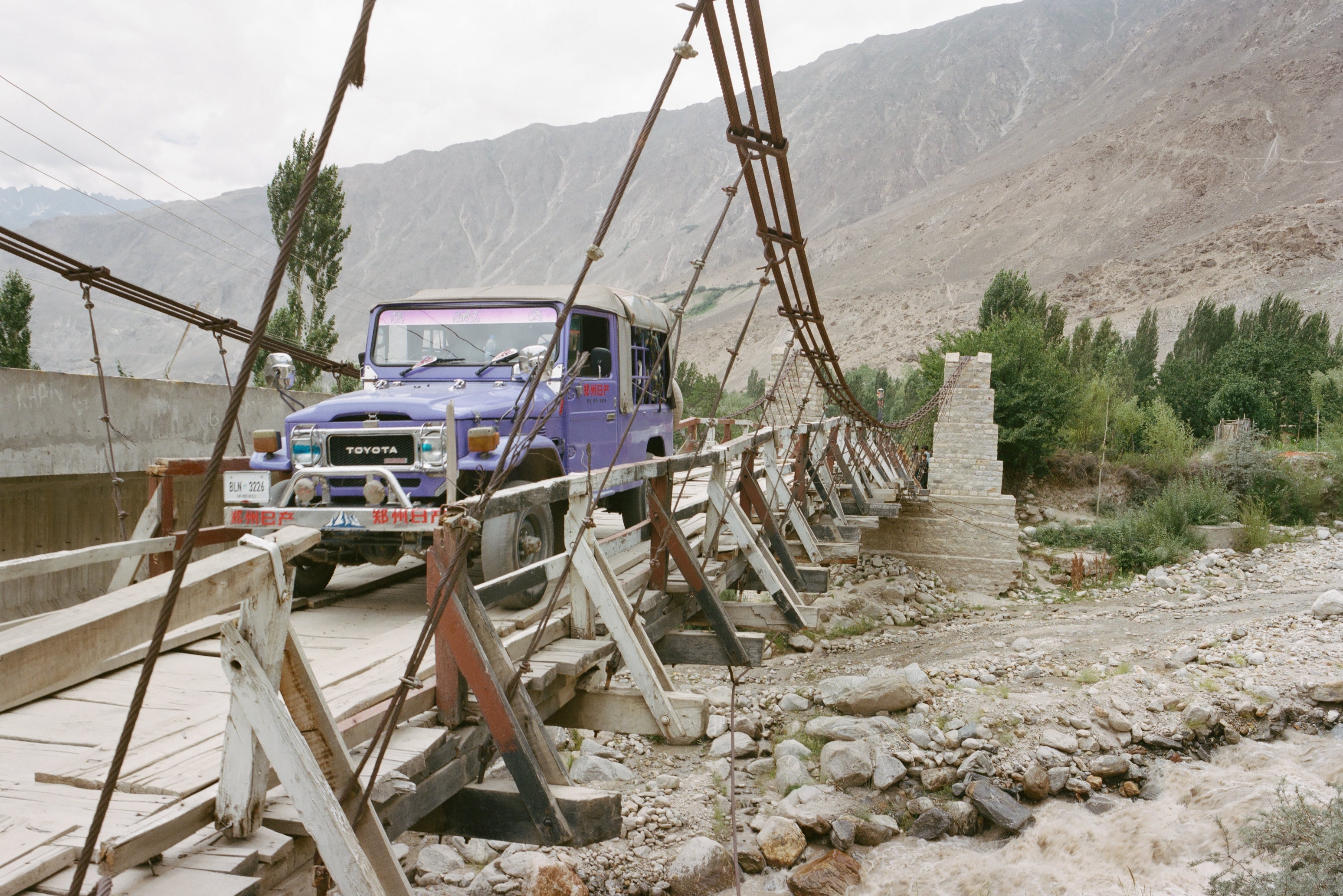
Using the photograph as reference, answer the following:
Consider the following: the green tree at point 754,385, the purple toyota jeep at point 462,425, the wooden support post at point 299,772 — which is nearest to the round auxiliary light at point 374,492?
the purple toyota jeep at point 462,425

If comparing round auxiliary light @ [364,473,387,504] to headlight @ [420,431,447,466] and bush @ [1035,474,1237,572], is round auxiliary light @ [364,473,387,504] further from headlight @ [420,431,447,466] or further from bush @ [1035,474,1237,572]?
bush @ [1035,474,1237,572]

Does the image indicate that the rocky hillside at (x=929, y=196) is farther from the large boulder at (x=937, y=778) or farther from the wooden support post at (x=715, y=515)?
the wooden support post at (x=715, y=515)

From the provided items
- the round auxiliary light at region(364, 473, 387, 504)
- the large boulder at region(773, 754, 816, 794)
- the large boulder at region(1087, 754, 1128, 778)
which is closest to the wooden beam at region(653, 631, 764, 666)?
the round auxiliary light at region(364, 473, 387, 504)

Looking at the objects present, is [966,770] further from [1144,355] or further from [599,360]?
[1144,355]

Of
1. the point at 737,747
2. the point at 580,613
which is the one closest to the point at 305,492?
the point at 580,613

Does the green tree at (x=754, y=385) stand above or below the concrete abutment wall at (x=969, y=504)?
above

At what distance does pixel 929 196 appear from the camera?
102 metres

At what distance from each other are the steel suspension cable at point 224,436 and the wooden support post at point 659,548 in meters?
3.61

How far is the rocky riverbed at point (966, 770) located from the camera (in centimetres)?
688

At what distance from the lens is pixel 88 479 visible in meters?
7.73

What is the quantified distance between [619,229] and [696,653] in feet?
471

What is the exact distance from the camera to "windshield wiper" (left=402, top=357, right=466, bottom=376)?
252 inches

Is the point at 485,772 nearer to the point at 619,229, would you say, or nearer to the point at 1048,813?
the point at 1048,813

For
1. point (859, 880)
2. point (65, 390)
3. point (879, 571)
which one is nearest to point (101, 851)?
point (859, 880)
